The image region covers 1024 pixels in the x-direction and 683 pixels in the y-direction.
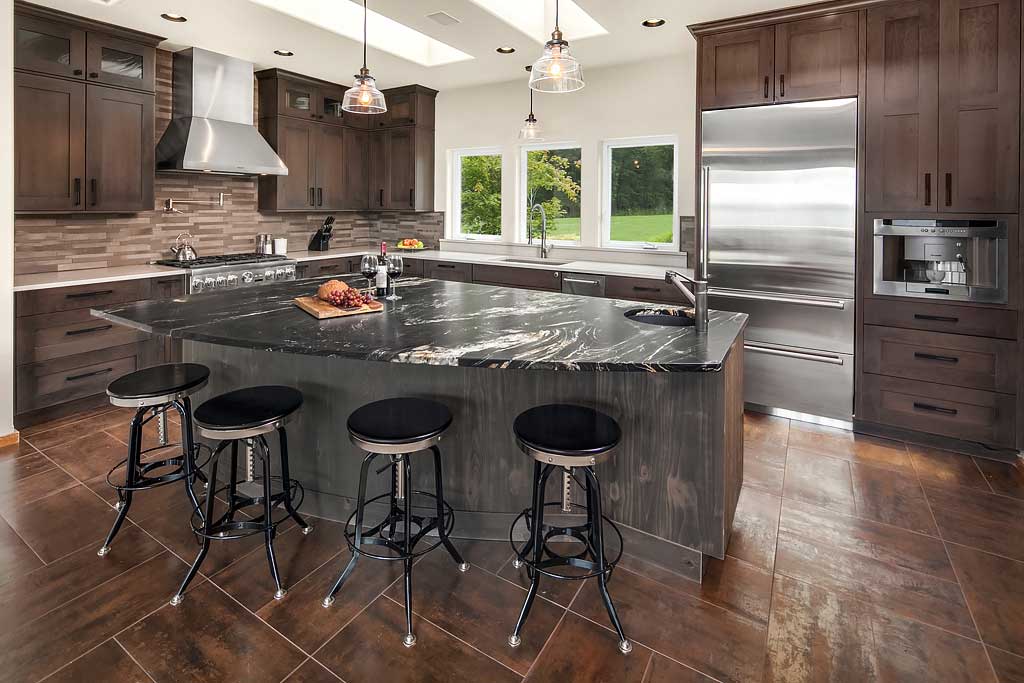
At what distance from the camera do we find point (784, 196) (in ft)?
12.6

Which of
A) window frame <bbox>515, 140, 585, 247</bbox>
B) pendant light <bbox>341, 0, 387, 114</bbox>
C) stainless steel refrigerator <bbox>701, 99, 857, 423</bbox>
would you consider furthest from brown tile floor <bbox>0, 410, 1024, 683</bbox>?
window frame <bbox>515, 140, 585, 247</bbox>

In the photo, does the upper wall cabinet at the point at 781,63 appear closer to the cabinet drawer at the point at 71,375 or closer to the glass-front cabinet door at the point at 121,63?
the glass-front cabinet door at the point at 121,63

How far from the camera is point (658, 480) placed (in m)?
2.19

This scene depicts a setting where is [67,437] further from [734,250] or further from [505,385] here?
[734,250]

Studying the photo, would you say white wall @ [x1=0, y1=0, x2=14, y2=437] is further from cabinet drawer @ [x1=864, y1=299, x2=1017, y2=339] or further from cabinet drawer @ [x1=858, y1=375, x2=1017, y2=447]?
cabinet drawer @ [x1=858, y1=375, x2=1017, y2=447]

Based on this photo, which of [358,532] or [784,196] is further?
[784,196]

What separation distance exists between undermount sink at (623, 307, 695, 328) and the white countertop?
191cm

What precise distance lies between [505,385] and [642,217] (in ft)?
11.3

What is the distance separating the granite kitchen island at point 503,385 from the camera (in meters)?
1.94

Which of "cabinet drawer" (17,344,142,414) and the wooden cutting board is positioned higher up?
the wooden cutting board

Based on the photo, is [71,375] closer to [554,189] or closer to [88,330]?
[88,330]

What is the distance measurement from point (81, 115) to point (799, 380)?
5291mm

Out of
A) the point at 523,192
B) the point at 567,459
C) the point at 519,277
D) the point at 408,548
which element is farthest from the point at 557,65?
the point at 523,192

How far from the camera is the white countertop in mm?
3879
